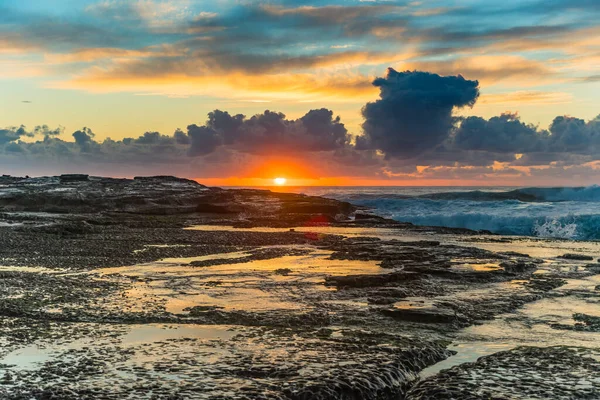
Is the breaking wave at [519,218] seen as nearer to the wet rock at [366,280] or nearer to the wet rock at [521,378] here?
the wet rock at [366,280]

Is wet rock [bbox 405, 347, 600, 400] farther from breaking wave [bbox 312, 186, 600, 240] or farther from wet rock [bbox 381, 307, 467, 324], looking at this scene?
breaking wave [bbox 312, 186, 600, 240]

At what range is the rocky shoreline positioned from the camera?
8.78 m

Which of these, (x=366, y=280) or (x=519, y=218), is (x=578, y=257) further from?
(x=519, y=218)

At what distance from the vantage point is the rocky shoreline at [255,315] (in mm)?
8781

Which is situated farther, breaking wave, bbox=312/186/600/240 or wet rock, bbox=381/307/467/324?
breaking wave, bbox=312/186/600/240

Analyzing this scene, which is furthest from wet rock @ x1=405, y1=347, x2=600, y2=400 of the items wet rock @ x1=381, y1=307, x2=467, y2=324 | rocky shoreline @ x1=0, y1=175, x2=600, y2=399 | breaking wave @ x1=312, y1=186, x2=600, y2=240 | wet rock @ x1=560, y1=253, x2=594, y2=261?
breaking wave @ x1=312, y1=186, x2=600, y2=240

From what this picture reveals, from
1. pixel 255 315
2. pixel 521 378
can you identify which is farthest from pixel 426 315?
pixel 521 378

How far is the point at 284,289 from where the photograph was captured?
17.8 m

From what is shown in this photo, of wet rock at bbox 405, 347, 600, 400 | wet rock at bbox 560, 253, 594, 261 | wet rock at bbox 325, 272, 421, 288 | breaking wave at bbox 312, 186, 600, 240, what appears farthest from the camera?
breaking wave at bbox 312, 186, 600, 240

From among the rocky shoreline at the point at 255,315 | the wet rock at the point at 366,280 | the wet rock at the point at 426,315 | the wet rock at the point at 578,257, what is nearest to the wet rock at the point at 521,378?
the rocky shoreline at the point at 255,315

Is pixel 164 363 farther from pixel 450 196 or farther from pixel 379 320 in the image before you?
pixel 450 196

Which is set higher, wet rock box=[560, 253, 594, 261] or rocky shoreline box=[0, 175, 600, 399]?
rocky shoreline box=[0, 175, 600, 399]

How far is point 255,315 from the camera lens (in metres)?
13.8

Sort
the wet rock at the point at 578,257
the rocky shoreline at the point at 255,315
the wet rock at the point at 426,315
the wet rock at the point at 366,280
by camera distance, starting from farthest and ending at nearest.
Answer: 1. the wet rock at the point at 578,257
2. the wet rock at the point at 366,280
3. the wet rock at the point at 426,315
4. the rocky shoreline at the point at 255,315
